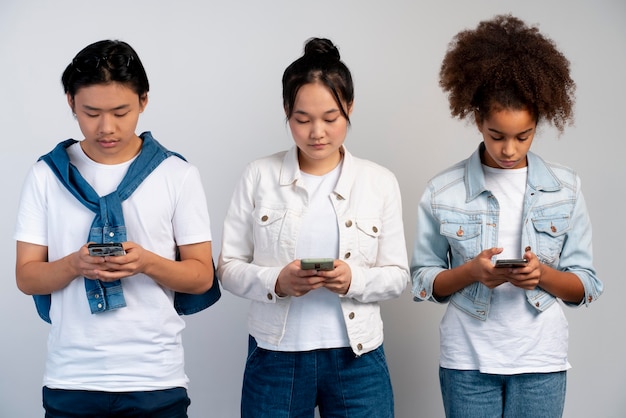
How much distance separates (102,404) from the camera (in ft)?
7.30

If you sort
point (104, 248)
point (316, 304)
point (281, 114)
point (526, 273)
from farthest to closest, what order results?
point (281, 114) → point (316, 304) → point (526, 273) → point (104, 248)

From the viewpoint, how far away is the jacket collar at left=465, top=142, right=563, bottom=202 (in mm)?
2549

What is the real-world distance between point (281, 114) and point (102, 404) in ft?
4.90

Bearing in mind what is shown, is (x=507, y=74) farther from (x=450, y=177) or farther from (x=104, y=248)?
(x=104, y=248)

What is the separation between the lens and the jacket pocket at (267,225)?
2484 millimetres

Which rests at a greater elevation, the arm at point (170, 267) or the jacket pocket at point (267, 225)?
the jacket pocket at point (267, 225)

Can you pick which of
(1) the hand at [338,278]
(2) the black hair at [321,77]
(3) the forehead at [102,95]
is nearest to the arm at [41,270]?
(3) the forehead at [102,95]

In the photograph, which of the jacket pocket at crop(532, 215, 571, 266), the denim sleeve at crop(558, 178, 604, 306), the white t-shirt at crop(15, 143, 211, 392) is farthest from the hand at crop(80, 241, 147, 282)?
the denim sleeve at crop(558, 178, 604, 306)

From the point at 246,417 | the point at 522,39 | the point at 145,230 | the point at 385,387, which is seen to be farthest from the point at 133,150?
the point at 522,39

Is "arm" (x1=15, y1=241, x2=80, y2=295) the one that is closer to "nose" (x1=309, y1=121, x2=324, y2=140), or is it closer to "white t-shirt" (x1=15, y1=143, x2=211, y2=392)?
"white t-shirt" (x1=15, y1=143, x2=211, y2=392)

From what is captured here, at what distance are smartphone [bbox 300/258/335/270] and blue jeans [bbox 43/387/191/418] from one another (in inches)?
20.3

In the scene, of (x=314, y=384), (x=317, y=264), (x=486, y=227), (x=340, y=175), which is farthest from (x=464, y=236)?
(x=314, y=384)

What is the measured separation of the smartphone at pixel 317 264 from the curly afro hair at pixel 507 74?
65 centimetres

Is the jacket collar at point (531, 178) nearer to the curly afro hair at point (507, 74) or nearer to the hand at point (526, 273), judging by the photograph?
the curly afro hair at point (507, 74)
